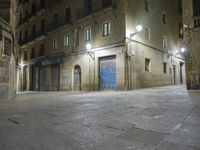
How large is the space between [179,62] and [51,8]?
19.5 meters

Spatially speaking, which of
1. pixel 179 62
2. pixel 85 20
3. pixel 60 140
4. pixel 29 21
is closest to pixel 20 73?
pixel 29 21

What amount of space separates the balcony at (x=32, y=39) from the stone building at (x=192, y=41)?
661 inches

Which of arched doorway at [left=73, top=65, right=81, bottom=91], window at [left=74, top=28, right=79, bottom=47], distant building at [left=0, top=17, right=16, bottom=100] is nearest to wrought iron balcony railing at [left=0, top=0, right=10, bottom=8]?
distant building at [left=0, top=17, right=16, bottom=100]

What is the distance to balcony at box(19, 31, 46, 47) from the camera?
21573mm

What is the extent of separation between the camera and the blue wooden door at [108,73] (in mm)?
14094

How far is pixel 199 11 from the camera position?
36.3 feet

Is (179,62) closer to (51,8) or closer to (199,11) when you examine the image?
(199,11)

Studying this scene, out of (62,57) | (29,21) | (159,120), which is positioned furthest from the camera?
(29,21)

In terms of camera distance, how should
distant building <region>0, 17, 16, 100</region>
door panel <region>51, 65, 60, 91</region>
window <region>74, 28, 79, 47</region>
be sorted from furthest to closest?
1. door panel <region>51, 65, 60, 91</region>
2. window <region>74, 28, 79, 47</region>
3. distant building <region>0, 17, 16, 100</region>

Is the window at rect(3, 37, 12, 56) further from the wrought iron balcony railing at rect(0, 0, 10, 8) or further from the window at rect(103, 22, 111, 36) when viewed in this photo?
the window at rect(103, 22, 111, 36)

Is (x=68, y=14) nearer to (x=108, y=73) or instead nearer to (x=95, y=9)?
(x=95, y=9)

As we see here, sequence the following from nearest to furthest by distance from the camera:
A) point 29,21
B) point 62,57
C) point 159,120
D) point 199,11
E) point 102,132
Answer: point 102,132 < point 159,120 < point 199,11 < point 62,57 < point 29,21

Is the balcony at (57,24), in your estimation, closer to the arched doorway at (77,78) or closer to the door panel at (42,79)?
the arched doorway at (77,78)

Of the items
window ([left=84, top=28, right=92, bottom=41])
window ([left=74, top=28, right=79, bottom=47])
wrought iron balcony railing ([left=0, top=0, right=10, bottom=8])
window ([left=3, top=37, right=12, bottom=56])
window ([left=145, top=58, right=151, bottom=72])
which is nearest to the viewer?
window ([left=3, top=37, right=12, bottom=56])
